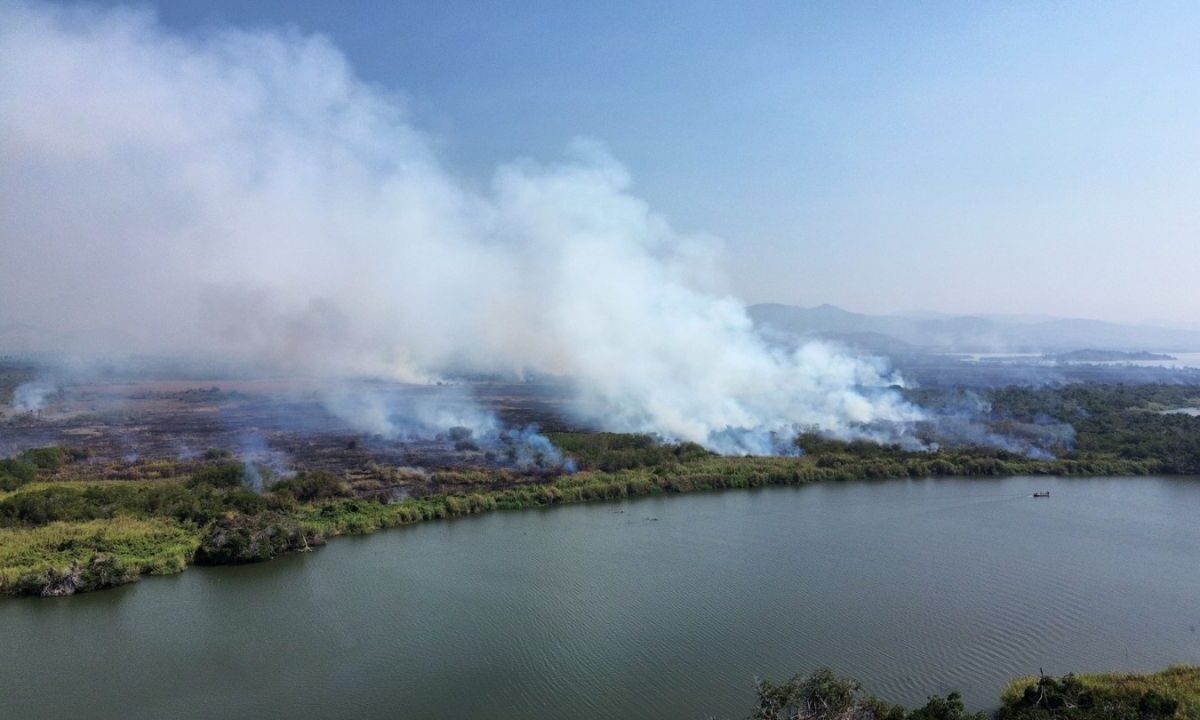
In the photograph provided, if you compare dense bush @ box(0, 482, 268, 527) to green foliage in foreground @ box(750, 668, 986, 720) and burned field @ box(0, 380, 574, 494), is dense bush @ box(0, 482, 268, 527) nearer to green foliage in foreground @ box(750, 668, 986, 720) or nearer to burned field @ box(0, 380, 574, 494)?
burned field @ box(0, 380, 574, 494)

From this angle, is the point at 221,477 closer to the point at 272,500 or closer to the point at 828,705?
the point at 272,500

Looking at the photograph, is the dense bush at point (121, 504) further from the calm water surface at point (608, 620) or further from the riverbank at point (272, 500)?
the calm water surface at point (608, 620)

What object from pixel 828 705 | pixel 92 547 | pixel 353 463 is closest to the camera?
pixel 828 705

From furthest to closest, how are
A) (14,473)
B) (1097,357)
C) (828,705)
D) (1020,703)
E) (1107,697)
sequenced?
1. (1097,357)
2. (14,473)
3. (1020,703)
4. (1107,697)
5. (828,705)

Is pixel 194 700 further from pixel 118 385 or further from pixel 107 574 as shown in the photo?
pixel 118 385

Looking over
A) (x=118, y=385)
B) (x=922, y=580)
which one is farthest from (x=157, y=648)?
(x=118, y=385)

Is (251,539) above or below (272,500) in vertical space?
below

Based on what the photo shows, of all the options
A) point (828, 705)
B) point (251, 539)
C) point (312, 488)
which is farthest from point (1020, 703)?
point (312, 488)

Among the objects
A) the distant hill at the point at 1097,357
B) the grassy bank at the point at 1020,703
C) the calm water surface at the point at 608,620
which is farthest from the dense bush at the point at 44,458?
the distant hill at the point at 1097,357
